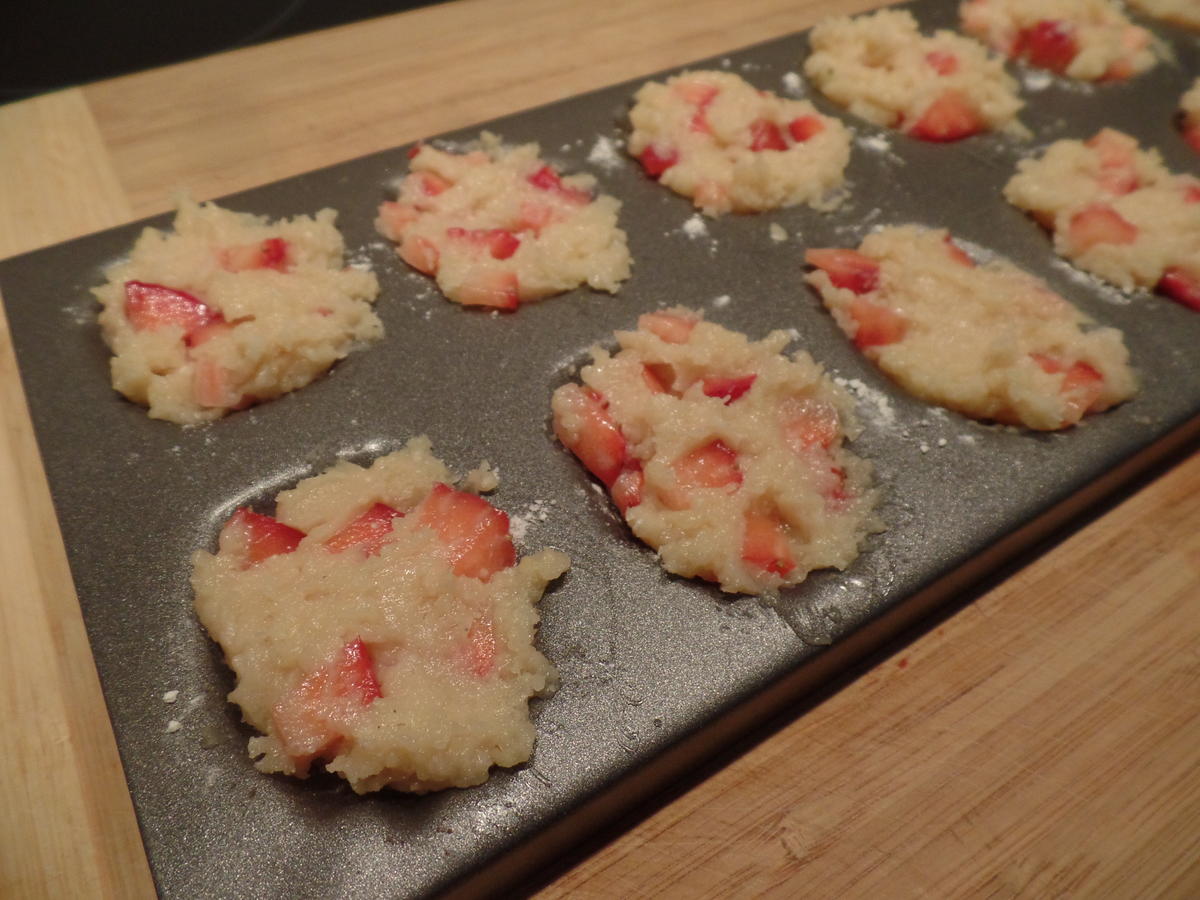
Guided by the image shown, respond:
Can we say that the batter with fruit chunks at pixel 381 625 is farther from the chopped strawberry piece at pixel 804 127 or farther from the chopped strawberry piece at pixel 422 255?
the chopped strawberry piece at pixel 804 127

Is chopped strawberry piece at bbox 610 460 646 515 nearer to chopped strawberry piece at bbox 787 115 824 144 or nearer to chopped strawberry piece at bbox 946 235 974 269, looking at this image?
chopped strawberry piece at bbox 946 235 974 269

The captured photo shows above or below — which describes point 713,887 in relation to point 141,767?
below

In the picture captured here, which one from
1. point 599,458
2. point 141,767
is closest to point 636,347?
point 599,458

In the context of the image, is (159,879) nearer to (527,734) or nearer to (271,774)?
(271,774)

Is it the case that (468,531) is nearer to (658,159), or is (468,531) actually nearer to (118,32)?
(658,159)

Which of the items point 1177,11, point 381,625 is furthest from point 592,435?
point 1177,11
